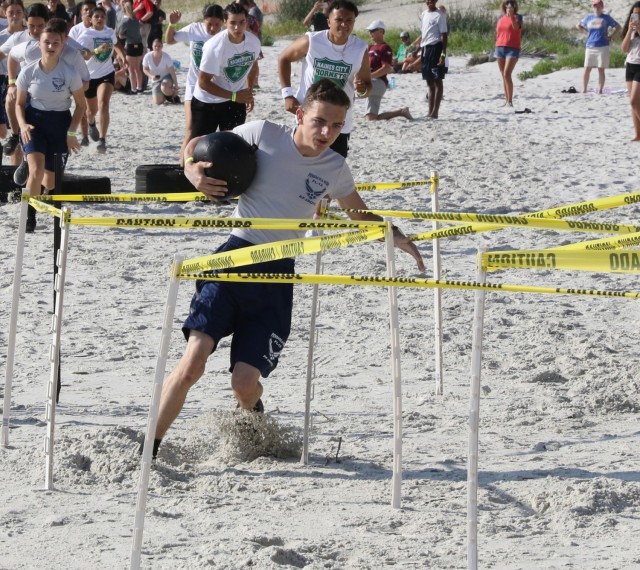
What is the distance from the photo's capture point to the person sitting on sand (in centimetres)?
1878

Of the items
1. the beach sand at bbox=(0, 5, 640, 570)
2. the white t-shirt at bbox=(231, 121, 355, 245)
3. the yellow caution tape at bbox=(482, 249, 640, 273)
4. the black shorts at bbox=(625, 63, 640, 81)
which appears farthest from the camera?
the black shorts at bbox=(625, 63, 640, 81)

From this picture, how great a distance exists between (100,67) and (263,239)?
10211 mm

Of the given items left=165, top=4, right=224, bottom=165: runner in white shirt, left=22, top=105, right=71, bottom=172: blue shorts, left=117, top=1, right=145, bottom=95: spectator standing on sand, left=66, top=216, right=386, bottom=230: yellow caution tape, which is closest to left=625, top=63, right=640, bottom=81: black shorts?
left=165, top=4, right=224, bottom=165: runner in white shirt

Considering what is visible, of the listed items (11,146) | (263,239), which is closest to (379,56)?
(11,146)

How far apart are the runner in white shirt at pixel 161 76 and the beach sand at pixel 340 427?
9663 mm

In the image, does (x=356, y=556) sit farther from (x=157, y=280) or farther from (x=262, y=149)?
(x=157, y=280)

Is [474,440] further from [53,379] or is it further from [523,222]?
[53,379]

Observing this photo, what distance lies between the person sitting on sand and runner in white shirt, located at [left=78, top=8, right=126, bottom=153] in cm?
447

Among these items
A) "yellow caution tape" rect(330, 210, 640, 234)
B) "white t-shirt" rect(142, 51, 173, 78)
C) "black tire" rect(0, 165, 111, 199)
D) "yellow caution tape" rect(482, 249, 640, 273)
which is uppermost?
"white t-shirt" rect(142, 51, 173, 78)

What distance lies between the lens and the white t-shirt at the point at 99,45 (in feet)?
49.3

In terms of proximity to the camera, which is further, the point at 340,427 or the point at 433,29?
the point at 433,29

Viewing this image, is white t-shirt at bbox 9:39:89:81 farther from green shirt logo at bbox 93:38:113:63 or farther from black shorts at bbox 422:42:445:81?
black shorts at bbox 422:42:445:81

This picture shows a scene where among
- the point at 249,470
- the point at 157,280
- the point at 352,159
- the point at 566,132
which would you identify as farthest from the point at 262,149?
the point at 566,132

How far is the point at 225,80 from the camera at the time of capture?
38.2ft
